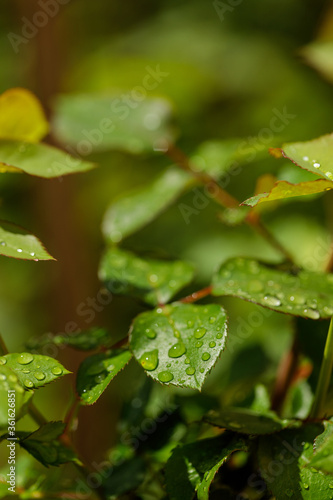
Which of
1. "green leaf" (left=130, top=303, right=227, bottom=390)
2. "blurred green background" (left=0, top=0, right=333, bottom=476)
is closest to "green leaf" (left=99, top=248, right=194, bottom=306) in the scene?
"green leaf" (left=130, top=303, right=227, bottom=390)

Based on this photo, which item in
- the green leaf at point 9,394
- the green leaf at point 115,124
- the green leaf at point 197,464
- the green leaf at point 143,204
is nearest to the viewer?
the green leaf at point 9,394

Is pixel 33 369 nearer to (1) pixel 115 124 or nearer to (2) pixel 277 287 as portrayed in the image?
(2) pixel 277 287

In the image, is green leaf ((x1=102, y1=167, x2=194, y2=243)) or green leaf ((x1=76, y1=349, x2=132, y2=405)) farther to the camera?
green leaf ((x1=102, y1=167, x2=194, y2=243))

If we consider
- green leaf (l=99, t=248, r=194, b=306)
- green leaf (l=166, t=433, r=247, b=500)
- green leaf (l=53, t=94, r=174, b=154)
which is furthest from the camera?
green leaf (l=53, t=94, r=174, b=154)

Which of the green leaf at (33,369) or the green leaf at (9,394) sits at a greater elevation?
the green leaf at (9,394)

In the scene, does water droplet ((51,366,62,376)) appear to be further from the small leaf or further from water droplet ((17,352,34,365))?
the small leaf

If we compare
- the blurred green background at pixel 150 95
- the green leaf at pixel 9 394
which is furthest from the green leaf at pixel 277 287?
the blurred green background at pixel 150 95

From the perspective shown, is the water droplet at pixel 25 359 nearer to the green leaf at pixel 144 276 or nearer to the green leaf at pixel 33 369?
the green leaf at pixel 33 369
